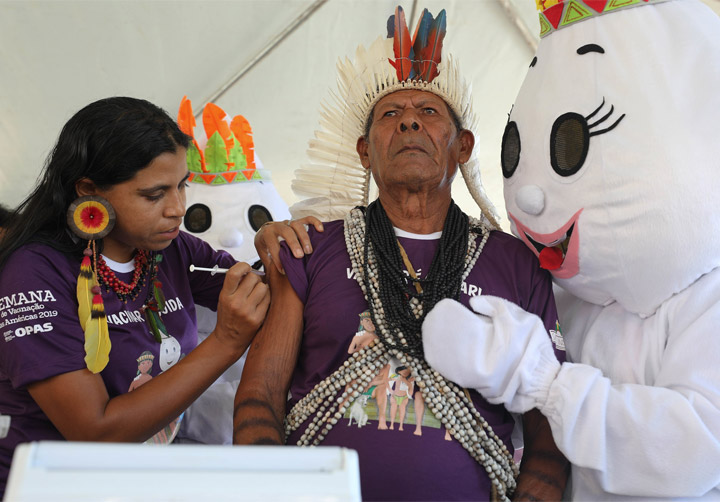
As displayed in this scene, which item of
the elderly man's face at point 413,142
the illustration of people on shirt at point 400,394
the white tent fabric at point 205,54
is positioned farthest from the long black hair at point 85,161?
the white tent fabric at point 205,54

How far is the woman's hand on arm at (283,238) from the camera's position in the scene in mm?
1771

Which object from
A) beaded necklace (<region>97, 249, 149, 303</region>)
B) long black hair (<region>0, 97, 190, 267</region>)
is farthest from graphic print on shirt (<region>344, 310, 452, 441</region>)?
long black hair (<region>0, 97, 190, 267</region>)

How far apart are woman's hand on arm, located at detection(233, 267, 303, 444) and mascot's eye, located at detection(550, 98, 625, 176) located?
72 centimetres

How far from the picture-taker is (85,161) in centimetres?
175

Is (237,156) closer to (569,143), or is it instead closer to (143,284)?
(143,284)

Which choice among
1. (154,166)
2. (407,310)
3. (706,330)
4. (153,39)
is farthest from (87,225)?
(153,39)

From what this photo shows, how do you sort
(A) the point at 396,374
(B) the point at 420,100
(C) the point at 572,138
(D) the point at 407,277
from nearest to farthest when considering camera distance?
(C) the point at 572,138
(A) the point at 396,374
(D) the point at 407,277
(B) the point at 420,100

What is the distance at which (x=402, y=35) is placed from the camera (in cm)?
200

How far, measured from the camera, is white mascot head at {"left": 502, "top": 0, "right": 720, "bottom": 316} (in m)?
1.35

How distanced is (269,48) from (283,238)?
2.14 meters

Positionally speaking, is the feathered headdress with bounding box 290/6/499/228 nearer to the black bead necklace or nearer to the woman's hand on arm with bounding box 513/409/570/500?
the black bead necklace

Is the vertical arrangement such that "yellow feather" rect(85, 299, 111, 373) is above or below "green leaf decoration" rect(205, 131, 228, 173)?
below

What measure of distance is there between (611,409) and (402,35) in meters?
1.22

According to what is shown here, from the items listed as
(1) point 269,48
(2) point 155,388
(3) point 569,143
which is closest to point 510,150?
(3) point 569,143
